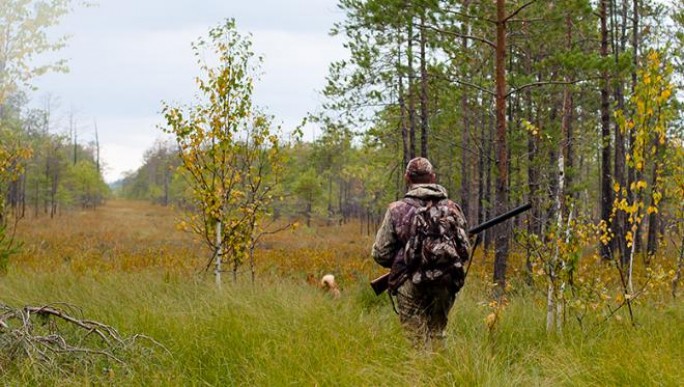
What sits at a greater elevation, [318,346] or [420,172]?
[420,172]

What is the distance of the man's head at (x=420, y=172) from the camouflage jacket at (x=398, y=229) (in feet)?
0.19

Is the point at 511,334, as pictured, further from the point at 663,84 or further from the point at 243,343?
the point at 663,84

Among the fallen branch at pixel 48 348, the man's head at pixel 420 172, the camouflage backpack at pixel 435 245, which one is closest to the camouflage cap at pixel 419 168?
the man's head at pixel 420 172

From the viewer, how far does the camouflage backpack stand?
3598 millimetres

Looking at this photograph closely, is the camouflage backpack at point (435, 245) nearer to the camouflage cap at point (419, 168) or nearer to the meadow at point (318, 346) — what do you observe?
the camouflage cap at point (419, 168)

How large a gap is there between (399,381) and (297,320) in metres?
1.59

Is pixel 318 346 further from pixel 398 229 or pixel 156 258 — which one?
pixel 156 258

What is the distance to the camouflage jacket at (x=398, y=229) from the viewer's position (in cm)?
376

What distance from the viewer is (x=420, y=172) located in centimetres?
385

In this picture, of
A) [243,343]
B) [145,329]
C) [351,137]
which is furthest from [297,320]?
[351,137]

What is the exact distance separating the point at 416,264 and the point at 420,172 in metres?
0.71

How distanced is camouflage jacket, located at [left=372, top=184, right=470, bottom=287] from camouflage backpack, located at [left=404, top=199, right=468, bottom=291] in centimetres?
5

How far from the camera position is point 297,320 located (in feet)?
14.1

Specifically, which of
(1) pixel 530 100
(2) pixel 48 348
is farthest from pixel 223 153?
(1) pixel 530 100
